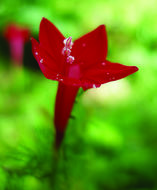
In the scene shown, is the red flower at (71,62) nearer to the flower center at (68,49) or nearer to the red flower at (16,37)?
the flower center at (68,49)

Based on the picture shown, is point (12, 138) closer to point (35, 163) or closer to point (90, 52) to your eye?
point (35, 163)

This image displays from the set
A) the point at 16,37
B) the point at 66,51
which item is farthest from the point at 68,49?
the point at 16,37

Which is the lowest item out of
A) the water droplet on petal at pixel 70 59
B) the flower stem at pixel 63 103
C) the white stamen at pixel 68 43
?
the flower stem at pixel 63 103

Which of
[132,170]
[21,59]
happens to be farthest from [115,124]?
[21,59]

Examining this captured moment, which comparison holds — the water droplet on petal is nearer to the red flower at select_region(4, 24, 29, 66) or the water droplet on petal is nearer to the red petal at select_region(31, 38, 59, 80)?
the red petal at select_region(31, 38, 59, 80)

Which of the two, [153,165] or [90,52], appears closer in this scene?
[90,52]

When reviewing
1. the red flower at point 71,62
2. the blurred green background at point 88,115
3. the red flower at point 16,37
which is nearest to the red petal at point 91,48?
the red flower at point 71,62
